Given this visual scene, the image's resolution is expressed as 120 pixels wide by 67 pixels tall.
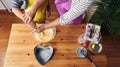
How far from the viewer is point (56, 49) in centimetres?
107

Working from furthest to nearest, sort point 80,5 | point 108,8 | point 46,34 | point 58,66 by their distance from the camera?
point 108,8, point 46,34, point 58,66, point 80,5

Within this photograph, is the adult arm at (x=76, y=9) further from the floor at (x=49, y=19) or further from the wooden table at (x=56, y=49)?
the floor at (x=49, y=19)

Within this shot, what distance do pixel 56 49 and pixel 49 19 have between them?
0.83m

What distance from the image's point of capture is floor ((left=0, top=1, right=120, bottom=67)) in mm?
1712

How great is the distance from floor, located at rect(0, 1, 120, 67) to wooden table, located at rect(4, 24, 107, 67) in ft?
2.20

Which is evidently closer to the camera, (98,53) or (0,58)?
(98,53)

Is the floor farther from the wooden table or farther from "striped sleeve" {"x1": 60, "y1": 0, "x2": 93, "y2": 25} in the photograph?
"striped sleeve" {"x1": 60, "y1": 0, "x2": 93, "y2": 25}

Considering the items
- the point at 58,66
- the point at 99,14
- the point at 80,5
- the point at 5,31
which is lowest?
the point at 5,31

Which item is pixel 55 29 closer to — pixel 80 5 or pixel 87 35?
pixel 87 35

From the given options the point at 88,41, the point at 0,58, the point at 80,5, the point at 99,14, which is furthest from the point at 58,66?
the point at 0,58

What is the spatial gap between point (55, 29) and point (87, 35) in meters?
0.21

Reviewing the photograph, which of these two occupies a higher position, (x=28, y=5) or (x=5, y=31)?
(x=28, y=5)

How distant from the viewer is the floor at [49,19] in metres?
1.71

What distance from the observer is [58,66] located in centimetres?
101
